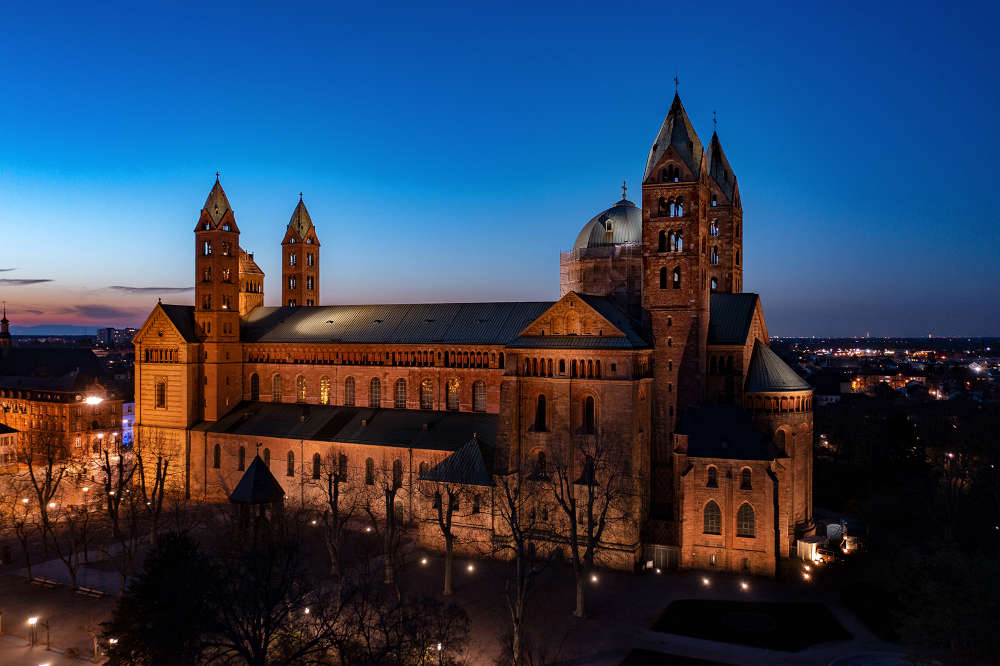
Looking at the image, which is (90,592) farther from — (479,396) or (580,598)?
(479,396)

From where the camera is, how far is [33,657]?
41188 mm

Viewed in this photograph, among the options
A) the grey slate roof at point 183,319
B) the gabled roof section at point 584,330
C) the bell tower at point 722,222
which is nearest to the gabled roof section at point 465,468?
the gabled roof section at point 584,330

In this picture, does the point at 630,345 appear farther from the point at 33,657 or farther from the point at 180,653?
the point at 33,657

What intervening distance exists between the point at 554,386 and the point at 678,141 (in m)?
22.3

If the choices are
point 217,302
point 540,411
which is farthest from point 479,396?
point 217,302

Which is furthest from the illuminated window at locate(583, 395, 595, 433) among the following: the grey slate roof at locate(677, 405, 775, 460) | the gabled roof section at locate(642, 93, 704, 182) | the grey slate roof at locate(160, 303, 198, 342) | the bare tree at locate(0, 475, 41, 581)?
the bare tree at locate(0, 475, 41, 581)

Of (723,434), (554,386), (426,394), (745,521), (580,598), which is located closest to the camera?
(580,598)

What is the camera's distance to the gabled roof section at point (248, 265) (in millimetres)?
87250

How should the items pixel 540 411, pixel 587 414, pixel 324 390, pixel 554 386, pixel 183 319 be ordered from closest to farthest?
pixel 587 414
pixel 554 386
pixel 540 411
pixel 324 390
pixel 183 319

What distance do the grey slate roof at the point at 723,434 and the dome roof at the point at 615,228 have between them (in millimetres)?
21963

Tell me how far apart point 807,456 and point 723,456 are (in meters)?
10.6

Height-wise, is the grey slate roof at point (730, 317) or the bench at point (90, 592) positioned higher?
the grey slate roof at point (730, 317)

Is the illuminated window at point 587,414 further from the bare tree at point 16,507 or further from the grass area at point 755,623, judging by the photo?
the bare tree at point 16,507

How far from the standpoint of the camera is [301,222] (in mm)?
90812
